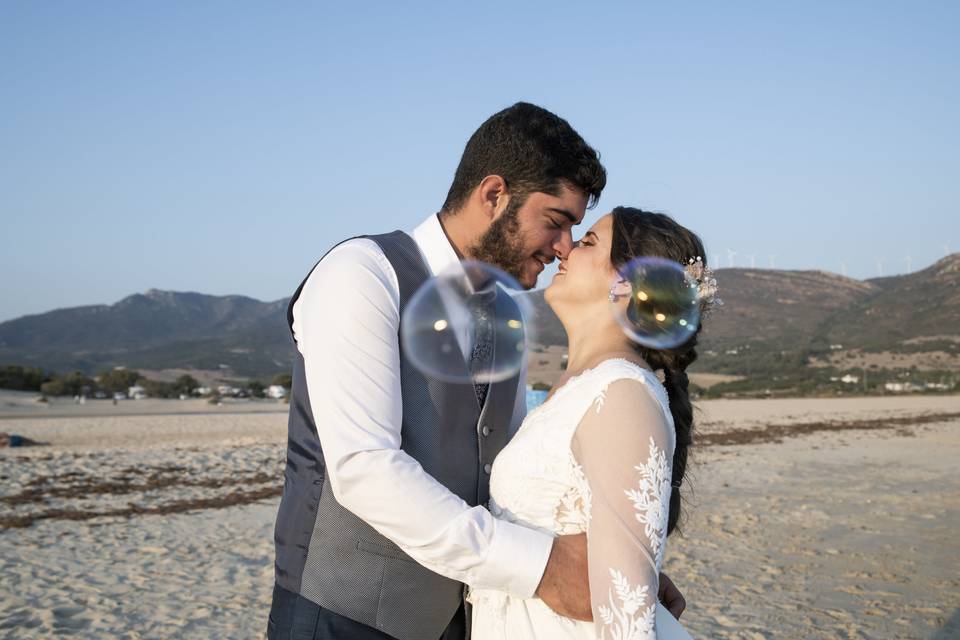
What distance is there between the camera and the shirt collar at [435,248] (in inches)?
109

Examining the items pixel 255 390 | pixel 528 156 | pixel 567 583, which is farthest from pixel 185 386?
pixel 567 583

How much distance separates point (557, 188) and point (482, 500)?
3.47 feet

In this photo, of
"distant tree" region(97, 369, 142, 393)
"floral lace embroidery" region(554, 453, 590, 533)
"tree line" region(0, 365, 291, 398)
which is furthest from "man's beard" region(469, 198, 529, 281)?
"distant tree" region(97, 369, 142, 393)

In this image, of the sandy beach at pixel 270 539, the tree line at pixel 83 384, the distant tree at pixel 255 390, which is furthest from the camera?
the distant tree at pixel 255 390

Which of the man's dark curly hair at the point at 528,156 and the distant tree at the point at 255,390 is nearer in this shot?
the man's dark curly hair at the point at 528,156

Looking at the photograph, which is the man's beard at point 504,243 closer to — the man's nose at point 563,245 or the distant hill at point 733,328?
the man's nose at point 563,245

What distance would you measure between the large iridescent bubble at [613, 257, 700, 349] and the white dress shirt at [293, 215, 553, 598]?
2.71 ft

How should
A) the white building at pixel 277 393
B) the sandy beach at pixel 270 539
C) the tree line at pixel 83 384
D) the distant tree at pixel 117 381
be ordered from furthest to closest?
1. the white building at pixel 277 393
2. the distant tree at pixel 117 381
3. the tree line at pixel 83 384
4. the sandy beach at pixel 270 539

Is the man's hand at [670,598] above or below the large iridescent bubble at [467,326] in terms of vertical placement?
below

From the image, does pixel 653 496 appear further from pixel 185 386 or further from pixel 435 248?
pixel 185 386

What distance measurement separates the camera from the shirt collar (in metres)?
2.76

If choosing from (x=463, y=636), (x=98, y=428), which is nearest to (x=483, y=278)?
(x=463, y=636)

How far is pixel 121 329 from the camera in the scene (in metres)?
124

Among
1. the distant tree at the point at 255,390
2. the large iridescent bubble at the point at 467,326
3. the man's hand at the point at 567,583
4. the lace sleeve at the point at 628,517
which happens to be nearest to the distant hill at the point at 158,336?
the distant tree at the point at 255,390
